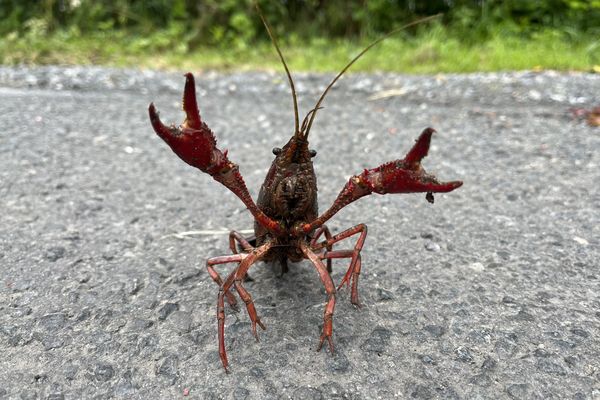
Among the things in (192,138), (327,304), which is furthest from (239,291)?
(192,138)

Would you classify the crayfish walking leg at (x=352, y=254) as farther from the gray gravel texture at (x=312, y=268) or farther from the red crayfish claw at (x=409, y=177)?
the red crayfish claw at (x=409, y=177)

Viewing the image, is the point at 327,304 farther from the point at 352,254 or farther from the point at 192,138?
the point at 192,138

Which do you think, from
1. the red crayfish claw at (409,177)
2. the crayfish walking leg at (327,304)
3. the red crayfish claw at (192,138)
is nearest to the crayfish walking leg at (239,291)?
the crayfish walking leg at (327,304)

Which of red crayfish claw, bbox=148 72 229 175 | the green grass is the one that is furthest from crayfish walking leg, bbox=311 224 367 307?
the green grass

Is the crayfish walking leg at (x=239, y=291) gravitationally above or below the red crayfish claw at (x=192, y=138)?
below

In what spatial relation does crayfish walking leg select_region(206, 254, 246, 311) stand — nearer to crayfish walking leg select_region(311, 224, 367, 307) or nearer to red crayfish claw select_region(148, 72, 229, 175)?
crayfish walking leg select_region(311, 224, 367, 307)

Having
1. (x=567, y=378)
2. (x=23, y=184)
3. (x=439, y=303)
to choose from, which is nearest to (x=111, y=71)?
(x=23, y=184)

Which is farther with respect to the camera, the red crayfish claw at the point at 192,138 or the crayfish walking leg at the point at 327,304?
the crayfish walking leg at the point at 327,304
